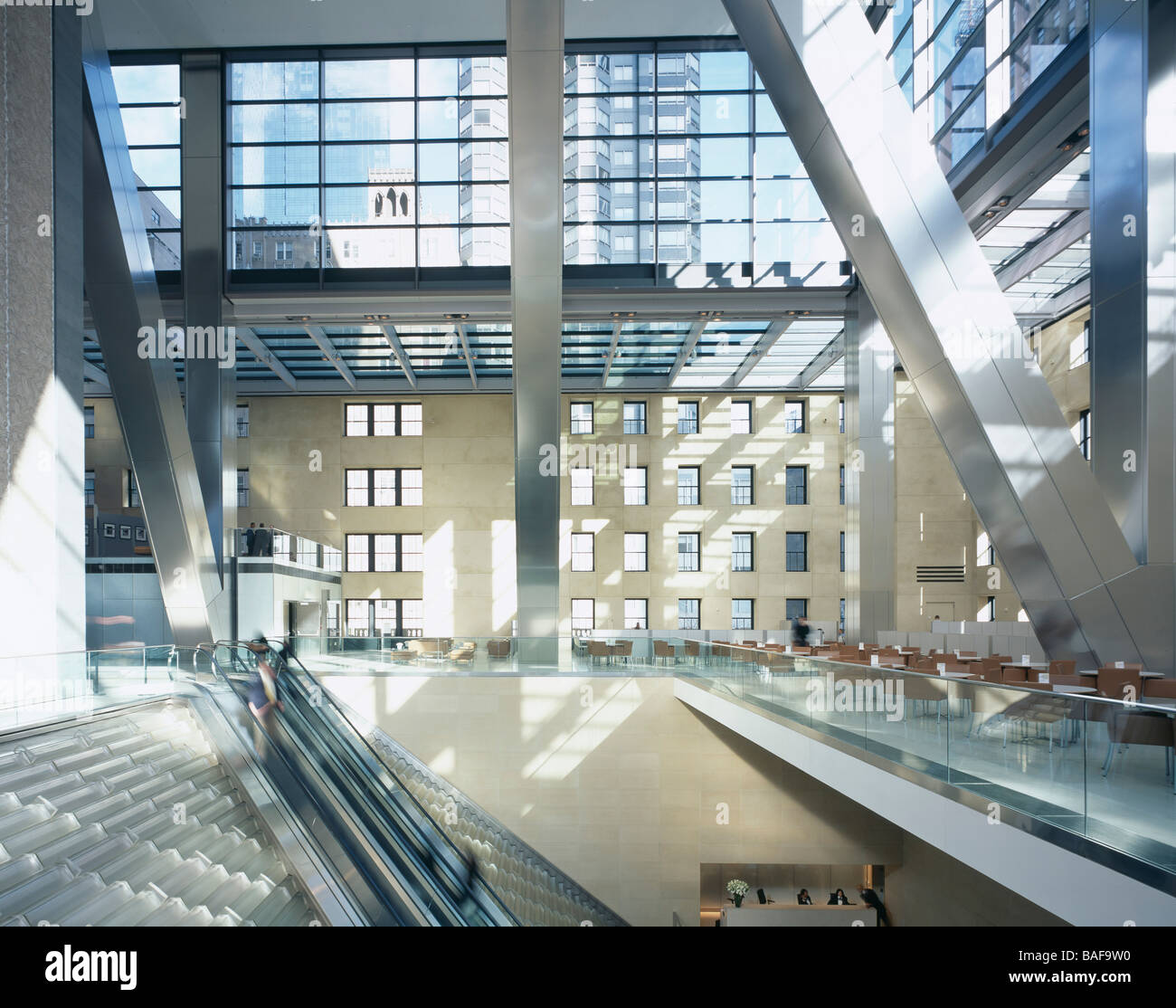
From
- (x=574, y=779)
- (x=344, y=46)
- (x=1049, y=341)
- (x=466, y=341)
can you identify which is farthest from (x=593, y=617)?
(x=344, y=46)

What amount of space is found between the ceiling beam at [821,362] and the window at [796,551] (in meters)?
5.55

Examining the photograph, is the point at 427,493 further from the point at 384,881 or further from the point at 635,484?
the point at 384,881

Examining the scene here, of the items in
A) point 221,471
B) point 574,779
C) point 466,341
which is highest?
point 466,341

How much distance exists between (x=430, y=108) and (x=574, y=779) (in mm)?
17455

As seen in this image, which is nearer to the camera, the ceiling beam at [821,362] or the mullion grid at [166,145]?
the mullion grid at [166,145]

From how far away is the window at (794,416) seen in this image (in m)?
30.5

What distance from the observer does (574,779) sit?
16875 mm

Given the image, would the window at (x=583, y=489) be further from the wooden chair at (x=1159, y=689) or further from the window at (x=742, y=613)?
the wooden chair at (x=1159, y=689)

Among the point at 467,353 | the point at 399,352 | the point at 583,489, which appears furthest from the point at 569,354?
the point at 583,489

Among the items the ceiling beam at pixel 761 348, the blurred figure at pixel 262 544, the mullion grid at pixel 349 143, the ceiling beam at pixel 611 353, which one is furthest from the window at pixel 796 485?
the blurred figure at pixel 262 544

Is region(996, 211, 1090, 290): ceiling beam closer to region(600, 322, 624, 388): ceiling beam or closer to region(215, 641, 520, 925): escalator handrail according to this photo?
region(600, 322, 624, 388): ceiling beam

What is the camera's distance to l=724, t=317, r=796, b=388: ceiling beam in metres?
23.6

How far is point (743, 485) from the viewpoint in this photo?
30.4 meters
